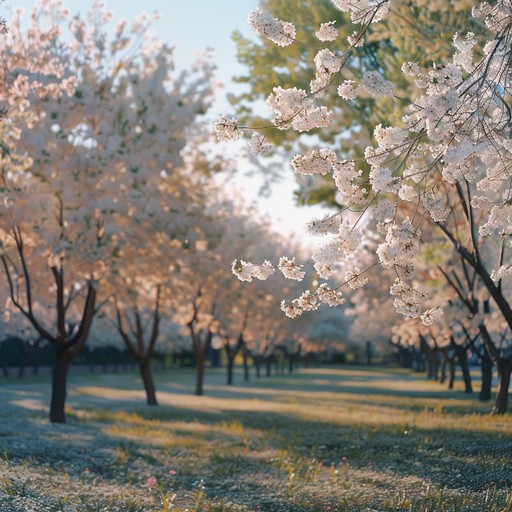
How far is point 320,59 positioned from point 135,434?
525 inches

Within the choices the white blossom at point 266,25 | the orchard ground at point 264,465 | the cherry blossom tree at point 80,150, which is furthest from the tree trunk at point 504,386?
the white blossom at point 266,25

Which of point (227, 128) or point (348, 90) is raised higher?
point (348, 90)

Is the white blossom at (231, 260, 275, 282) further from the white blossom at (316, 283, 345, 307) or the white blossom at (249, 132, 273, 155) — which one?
the white blossom at (249, 132, 273, 155)

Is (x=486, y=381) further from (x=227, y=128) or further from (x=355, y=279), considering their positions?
(x=227, y=128)

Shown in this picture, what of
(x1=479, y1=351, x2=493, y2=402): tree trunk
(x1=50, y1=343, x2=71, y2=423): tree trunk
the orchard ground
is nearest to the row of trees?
(x1=50, y1=343, x2=71, y2=423): tree trunk

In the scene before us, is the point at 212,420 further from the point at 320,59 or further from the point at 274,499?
the point at 320,59

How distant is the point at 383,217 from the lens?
6.77 meters

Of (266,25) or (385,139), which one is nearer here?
(266,25)

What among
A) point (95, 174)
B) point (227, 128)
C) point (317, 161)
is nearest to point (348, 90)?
point (317, 161)

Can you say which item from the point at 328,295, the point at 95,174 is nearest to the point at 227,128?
the point at 328,295

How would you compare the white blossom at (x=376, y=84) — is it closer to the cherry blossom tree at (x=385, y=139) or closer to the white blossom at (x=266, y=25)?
the cherry blossom tree at (x=385, y=139)

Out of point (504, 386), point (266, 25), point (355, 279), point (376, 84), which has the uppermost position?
point (266, 25)

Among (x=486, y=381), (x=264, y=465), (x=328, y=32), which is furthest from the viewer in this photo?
(x=486, y=381)

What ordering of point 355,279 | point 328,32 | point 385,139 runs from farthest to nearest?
point 355,279 → point 328,32 → point 385,139
